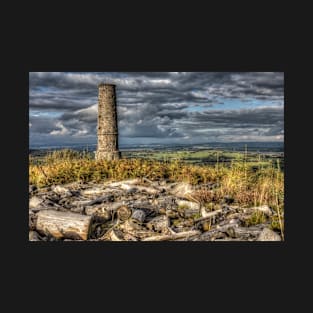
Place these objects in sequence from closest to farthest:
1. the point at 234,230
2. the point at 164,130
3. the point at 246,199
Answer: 1. the point at 234,230
2. the point at 246,199
3. the point at 164,130

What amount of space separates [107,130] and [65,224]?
3.57m

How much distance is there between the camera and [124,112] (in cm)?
1447

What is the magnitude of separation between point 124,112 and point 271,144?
4603mm

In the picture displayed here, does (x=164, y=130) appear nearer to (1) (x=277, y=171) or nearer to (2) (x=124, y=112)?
(2) (x=124, y=112)

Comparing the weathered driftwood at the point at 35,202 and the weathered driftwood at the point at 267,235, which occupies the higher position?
the weathered driftwood at the point at 35,202

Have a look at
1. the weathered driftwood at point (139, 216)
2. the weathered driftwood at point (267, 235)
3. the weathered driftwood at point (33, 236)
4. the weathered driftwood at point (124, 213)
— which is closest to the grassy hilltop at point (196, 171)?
the weathered driftwood at point (267, 235)

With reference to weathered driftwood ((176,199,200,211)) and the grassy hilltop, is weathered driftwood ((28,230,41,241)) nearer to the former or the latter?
the grassy hilltop

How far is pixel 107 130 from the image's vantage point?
14469 millimetres

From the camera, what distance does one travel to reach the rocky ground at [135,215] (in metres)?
12.2

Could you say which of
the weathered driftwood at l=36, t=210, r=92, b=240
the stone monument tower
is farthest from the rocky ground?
the stone monument tower

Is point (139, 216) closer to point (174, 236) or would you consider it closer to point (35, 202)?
point (174, 236)

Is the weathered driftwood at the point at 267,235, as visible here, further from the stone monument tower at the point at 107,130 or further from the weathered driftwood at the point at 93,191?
the stone monument tower at the point at 107,130

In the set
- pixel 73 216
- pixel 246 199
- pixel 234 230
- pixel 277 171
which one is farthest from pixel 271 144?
pixel 73 216

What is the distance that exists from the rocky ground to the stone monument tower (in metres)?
0.98
